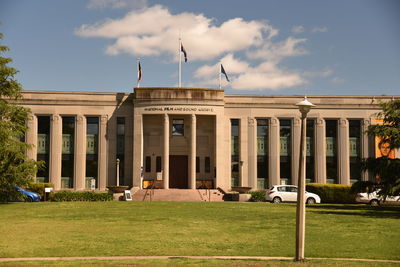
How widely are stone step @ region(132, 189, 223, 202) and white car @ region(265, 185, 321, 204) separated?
684 centimetres

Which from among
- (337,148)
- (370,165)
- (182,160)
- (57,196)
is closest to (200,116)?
(182,160)

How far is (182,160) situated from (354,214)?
2827cm

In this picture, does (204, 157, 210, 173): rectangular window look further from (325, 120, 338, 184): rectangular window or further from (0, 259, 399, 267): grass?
(0, 259, 399, 267): grass

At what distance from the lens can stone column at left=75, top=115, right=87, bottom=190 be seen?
1994 inches

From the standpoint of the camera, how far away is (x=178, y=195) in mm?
44625

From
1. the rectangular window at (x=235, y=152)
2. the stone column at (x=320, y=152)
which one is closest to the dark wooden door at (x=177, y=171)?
the rectangular window at (x=235, y=152)

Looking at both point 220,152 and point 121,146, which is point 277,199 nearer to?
point 220,152

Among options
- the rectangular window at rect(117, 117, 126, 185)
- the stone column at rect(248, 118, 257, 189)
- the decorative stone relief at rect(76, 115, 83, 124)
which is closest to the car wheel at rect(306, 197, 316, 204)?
the stone column at rect(248, 118, 257, 189)

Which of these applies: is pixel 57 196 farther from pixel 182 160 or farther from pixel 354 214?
pixel 354 214

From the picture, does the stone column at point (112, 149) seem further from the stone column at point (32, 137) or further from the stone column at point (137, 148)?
the stone column at point (32, 137)

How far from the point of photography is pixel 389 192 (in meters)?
27.9

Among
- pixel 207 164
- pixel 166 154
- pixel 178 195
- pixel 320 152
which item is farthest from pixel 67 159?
pixel 320 152

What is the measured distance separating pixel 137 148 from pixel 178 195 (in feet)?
25.9

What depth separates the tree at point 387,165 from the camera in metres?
28.3
